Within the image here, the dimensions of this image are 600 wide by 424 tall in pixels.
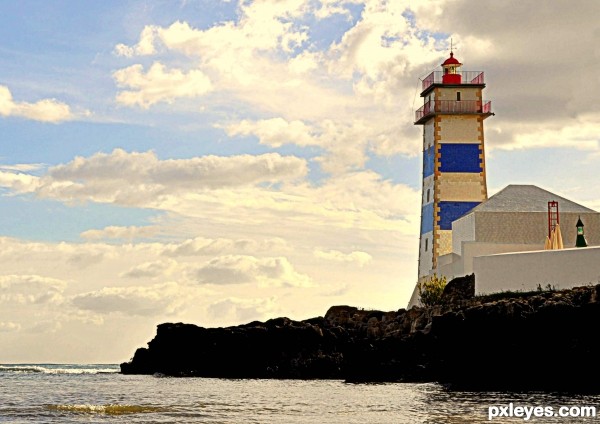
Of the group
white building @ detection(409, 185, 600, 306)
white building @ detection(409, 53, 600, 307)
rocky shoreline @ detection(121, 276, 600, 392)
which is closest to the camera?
rocky shoreline @ detection(121, 276, 600, 392)

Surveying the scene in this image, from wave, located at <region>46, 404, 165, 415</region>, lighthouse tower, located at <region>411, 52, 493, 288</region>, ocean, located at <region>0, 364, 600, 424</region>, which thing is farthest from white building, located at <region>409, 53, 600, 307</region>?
wave, located at <region>46, 404, 165, 415</region>

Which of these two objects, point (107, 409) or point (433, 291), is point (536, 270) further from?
point (107, 409)

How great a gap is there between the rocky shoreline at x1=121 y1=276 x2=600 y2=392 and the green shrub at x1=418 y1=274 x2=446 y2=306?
0.65 meters

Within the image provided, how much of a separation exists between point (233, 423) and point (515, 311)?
13.3 meters

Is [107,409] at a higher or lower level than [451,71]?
lower

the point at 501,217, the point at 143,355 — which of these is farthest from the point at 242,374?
the point at 501,217

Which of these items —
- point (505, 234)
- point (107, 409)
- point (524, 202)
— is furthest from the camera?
point (524, 202)

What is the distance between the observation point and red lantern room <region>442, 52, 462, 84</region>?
52.5 meters

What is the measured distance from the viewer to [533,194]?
49500mm

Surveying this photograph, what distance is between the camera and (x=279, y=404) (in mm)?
30578

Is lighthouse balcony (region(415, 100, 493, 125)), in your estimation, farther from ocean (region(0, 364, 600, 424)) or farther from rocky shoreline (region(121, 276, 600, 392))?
ocean (region(0, 364, 600, 424))

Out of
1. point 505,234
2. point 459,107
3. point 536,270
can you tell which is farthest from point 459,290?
A: point 459,107

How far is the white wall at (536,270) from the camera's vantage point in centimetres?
3712

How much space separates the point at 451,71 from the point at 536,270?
668 inches
